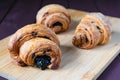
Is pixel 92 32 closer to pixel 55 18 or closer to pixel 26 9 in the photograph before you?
pixel 55 18

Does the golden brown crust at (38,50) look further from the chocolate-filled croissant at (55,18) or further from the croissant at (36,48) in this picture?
the chocolate-filled croissant at (55,18)

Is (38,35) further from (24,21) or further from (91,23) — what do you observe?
(24,21)

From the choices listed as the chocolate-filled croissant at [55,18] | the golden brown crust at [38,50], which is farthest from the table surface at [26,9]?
the golden brown crust at [38,50]

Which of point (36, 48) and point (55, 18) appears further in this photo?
point (55, 18)

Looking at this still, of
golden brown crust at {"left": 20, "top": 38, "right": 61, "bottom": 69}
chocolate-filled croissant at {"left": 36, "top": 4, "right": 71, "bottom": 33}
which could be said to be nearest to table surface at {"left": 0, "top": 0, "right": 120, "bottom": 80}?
chocolate-filled croissant at {"left": 36, "top": 4, "right": 71, "bottom": 33}

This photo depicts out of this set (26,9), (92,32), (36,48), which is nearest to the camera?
(36,48)

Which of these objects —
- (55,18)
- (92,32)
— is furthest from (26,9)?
(92,32)
